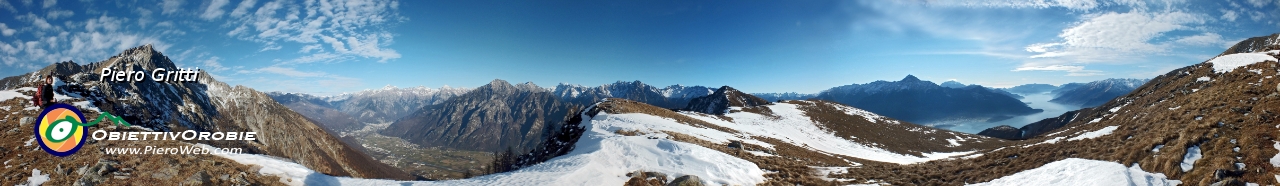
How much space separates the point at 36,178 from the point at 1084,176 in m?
35.9

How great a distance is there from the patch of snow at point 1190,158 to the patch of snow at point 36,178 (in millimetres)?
36485

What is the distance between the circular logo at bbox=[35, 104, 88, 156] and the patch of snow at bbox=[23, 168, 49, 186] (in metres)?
3.20

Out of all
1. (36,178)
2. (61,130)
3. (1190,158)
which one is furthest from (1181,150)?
(61,130)

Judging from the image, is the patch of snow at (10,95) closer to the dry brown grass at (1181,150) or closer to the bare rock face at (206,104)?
the dry brown grass at (1181,150)

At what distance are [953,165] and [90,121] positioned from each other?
44.8m

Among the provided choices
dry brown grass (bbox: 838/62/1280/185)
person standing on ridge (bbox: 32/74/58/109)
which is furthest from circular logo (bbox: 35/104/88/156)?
dry brown grass (bbox: 838/62/1280/185)

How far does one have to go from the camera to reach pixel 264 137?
573 ft

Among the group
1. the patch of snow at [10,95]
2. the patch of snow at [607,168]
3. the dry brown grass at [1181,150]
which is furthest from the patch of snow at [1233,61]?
the patch of snow at [10,95]

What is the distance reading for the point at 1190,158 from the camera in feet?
36.6

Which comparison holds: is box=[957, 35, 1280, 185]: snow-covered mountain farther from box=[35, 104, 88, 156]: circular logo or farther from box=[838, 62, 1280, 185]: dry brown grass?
box=[35, 104, 88, 156]: circular logo

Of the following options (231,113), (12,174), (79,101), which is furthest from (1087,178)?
(231,113)

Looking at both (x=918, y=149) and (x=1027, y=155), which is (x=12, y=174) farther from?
(x=918, y=149)

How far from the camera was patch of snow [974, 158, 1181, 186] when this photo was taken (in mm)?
11093

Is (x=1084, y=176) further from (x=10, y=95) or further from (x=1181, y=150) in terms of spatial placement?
(x=10, y=95)
